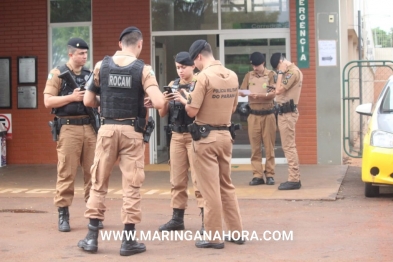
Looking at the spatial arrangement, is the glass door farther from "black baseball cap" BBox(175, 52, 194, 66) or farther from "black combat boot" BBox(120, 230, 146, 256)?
"black combat boot" BBox(120, 230, 146, 256)

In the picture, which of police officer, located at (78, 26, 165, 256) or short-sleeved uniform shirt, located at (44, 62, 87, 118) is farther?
short-sleeved uniform shirt, located at (44, 62, 87, 118)

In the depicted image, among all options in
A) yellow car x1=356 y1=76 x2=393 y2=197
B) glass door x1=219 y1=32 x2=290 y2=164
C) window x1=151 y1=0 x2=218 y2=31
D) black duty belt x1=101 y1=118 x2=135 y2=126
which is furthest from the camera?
window x1=151 y1=0 x2=218 y2=31

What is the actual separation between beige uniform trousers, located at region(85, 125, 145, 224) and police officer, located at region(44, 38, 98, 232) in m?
1.06

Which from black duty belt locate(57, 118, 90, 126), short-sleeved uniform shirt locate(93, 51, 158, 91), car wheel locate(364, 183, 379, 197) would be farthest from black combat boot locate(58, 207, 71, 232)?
car wheel locate(364, 183, 379, 197)

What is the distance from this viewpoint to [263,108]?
10.7 meters

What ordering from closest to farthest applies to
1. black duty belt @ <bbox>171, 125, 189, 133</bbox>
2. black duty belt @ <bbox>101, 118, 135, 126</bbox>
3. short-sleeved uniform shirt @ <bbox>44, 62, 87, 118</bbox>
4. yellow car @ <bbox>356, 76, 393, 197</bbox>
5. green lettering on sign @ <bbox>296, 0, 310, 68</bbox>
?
1. black duty belt @ <bbox>101, 118, 135, 126</bbox>
2. black duty belt @ <bbox>171, 125, 189, 133</bbox>
3. short-sleeved uniform shirt @ <bbox>44, 62, 87, 118</bbox>
4. yellow car @ <bbox>356, 76, 393, 197</bbox>
5. green lettering on sign @ <bbox>296, 0, 310, 68</bbox>

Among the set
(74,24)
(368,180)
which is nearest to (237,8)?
(74,24)

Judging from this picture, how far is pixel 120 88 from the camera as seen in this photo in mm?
6410

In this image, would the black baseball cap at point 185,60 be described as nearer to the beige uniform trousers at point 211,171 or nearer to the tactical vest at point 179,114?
the tactical vest at point 179,114

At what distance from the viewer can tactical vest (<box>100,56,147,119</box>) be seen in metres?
6.40

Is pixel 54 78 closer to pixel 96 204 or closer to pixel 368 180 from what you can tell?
pixel 96 204

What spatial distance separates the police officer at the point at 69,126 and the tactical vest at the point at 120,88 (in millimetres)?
1047

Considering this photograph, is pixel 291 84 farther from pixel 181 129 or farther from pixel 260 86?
pixel 181 129

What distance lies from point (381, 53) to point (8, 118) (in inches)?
1340
